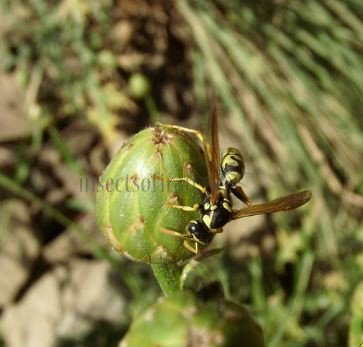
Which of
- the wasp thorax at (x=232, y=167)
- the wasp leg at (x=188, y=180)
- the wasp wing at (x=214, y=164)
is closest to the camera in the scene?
the wasp leg at (x=188, y=180)

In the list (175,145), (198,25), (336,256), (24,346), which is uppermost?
(175,145)

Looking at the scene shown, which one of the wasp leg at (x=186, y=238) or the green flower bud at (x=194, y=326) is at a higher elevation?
the wasp leg at (x=186, y=238)

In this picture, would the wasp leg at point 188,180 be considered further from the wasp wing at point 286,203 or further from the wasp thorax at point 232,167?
the wasp thorax at point 232,167

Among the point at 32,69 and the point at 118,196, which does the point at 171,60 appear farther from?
the point at 118,196

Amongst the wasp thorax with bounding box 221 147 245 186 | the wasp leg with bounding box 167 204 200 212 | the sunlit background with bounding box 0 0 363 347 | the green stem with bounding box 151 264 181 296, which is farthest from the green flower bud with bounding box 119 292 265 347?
the sunlit background with bounding box 0 0 363 347

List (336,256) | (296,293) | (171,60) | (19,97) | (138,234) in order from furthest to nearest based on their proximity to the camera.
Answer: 1. (171,60)
2. (19,97)
3. (336,256)
4. (296,293)
5. (138,234)

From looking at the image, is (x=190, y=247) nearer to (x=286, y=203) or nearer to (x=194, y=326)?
(x=194, y=326)

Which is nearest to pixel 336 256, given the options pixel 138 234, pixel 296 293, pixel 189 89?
pixel 296 293

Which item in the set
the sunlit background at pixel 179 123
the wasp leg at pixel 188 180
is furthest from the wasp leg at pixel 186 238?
the sunlit background at pixel 179 123
